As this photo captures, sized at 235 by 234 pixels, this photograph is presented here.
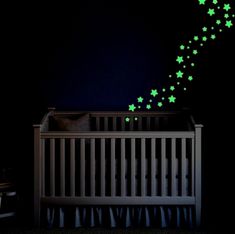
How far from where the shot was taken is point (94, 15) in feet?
12.4

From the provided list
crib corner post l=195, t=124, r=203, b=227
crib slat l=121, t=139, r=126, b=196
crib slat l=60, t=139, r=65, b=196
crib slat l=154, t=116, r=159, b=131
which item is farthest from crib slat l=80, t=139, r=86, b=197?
crib slat l=154, t=116, r=159, b=131

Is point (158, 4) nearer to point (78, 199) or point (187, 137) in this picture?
point (187, 137)

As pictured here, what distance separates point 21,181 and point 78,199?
0.83 meters

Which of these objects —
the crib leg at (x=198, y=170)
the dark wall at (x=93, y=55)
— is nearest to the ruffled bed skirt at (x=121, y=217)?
the crib leg at (x=198, y=170)

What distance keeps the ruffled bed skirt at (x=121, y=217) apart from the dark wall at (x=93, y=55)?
823 millimetres

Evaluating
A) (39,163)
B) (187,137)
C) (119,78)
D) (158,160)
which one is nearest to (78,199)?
(39,163)

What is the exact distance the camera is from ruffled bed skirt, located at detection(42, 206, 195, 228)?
3029 millimetres

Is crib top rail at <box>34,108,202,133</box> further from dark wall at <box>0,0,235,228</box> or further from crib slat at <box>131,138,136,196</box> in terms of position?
crib slat at <box>131,138,136,196</box>

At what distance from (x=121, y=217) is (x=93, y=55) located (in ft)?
4.92

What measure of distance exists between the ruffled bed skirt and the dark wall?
823 mm

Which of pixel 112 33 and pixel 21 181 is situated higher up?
pixel 112 33

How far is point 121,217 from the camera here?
307cm

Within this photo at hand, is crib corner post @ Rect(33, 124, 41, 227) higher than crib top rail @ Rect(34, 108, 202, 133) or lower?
lower

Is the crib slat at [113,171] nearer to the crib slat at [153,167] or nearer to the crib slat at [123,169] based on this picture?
the crib slat at [123,169]
